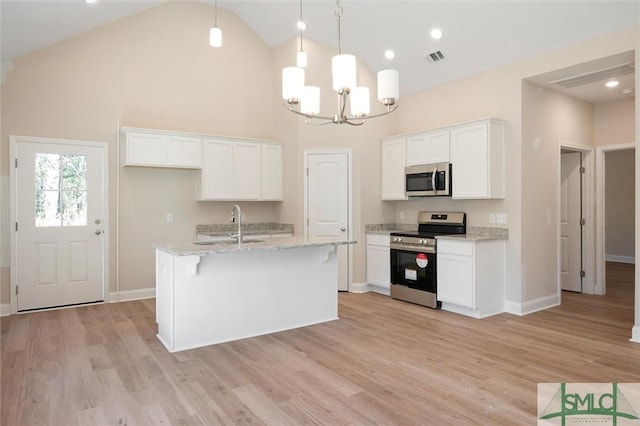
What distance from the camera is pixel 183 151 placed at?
5.70 meters

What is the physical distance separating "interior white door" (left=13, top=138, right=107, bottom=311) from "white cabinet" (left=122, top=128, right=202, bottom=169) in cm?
40

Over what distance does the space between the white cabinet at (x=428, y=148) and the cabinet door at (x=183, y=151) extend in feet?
9.56

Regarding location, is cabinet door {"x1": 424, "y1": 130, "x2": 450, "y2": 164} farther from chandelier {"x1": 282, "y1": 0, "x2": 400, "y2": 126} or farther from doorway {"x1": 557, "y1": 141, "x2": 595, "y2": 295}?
chandelier {"x1": 282, "y1": 0, "x2": 400, "y2": 126}

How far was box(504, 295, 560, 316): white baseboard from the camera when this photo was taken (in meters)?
4.88

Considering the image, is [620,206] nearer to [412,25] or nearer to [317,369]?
[412,25]

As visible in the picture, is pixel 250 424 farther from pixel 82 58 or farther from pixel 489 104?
pixel 82 58

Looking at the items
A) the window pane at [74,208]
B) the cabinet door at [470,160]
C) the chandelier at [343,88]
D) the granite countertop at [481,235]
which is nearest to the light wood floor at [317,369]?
the granite countertop at [481,235]

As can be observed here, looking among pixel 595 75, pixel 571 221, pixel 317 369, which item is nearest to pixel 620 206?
pixel 571 221

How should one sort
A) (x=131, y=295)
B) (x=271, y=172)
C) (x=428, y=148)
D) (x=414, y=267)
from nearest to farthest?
(x=414, y=267) → (x=428, y=148) → (x=131, y=295) → (x=271, y=172)

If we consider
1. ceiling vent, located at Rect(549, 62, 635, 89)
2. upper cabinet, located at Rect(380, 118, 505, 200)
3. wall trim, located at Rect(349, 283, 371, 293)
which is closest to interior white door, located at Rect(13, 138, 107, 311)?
wall trim, located at Rect(349, 283, 371, 293)

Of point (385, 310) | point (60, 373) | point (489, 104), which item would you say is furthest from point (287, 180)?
point (60, 373)

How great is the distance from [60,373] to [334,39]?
5.13m

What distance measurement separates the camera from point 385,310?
16.7ft

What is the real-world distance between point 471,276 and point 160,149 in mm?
4164
